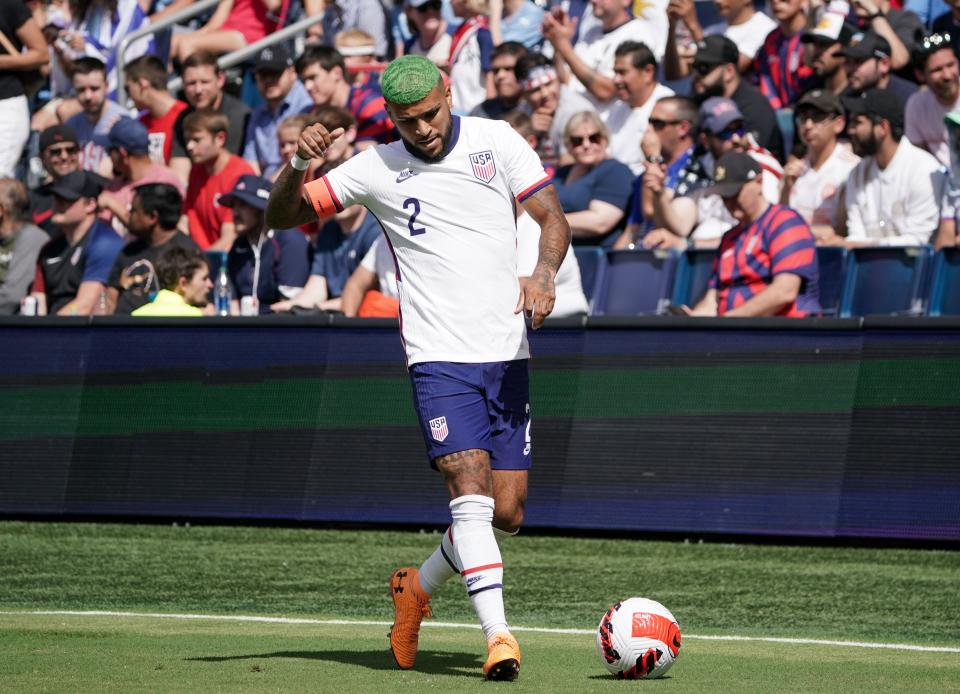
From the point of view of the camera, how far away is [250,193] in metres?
12.5

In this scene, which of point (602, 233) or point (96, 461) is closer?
point (96, 461)

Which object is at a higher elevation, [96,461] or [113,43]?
[113,43]

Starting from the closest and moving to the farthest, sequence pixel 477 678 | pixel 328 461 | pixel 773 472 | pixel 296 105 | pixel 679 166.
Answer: pixel 477 678, pixel 773 472, pixel 328 461, pixel 679 166, pixel 296 105

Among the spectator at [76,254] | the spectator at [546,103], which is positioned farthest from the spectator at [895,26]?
the spectator at [76,254]

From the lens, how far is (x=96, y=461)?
11352 mm

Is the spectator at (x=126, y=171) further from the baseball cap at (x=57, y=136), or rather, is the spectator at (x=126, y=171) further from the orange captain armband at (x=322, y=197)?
the orange captain armband at (x=322, y=197)

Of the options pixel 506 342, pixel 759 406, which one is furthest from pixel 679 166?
pixel 506 342

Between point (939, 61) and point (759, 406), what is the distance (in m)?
3.67

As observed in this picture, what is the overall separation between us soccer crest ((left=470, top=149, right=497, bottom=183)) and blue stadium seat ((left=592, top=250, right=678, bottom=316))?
5562mm

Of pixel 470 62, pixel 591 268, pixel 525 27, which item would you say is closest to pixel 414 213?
pixel 591 268

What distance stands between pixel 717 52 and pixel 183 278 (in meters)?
4.85

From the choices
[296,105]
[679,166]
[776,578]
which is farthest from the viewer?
[296,105]

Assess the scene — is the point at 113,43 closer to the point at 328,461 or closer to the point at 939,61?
the point at 328,461

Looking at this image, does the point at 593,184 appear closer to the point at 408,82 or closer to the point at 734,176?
the point at 734,176
